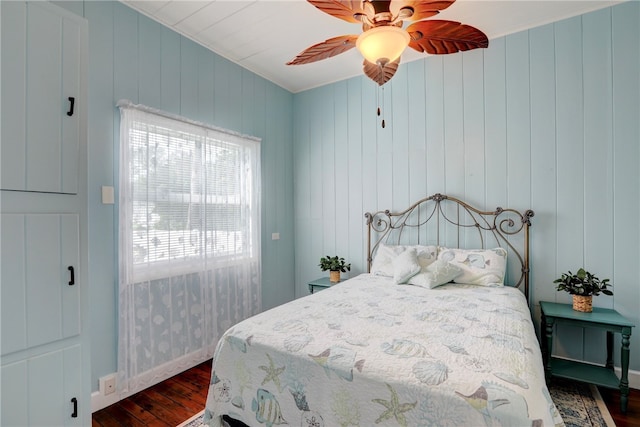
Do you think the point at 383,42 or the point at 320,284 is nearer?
the point at 383,42

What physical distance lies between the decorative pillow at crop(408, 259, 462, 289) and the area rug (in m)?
1.03

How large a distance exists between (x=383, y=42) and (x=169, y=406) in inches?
104

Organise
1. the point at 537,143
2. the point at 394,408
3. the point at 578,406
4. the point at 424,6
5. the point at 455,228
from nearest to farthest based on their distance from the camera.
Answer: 1. the point at 394,408
2. the point at 424,6
3. the point at 578,406
4. the point at 537,143
5. the point at 455,228

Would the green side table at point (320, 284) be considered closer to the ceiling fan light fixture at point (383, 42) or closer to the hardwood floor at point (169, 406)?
the hardwood floor at point (169, 406)

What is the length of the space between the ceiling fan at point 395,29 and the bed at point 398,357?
1452mm

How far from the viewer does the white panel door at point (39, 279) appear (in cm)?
132

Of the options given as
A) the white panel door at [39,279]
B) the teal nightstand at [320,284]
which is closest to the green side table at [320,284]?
the teal nightstand at [320,284]

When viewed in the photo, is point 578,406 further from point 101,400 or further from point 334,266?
point 101,400

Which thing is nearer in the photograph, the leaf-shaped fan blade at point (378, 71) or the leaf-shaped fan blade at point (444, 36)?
the leaf-shaped fan blade at point (444, 36)

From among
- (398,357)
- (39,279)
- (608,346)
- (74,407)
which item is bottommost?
(608,346)

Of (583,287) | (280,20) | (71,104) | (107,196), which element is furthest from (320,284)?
(71,104)

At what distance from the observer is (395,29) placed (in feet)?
5.46

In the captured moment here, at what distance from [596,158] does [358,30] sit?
213cm

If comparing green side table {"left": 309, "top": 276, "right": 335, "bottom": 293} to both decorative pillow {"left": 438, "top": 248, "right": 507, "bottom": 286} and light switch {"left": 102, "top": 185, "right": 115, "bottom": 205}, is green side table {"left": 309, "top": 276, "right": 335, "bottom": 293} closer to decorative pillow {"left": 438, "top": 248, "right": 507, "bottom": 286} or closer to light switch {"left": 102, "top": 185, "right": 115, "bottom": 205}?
decorative pillow {"left": 438, "top": 248, "right": 507, "bottom": 286}
